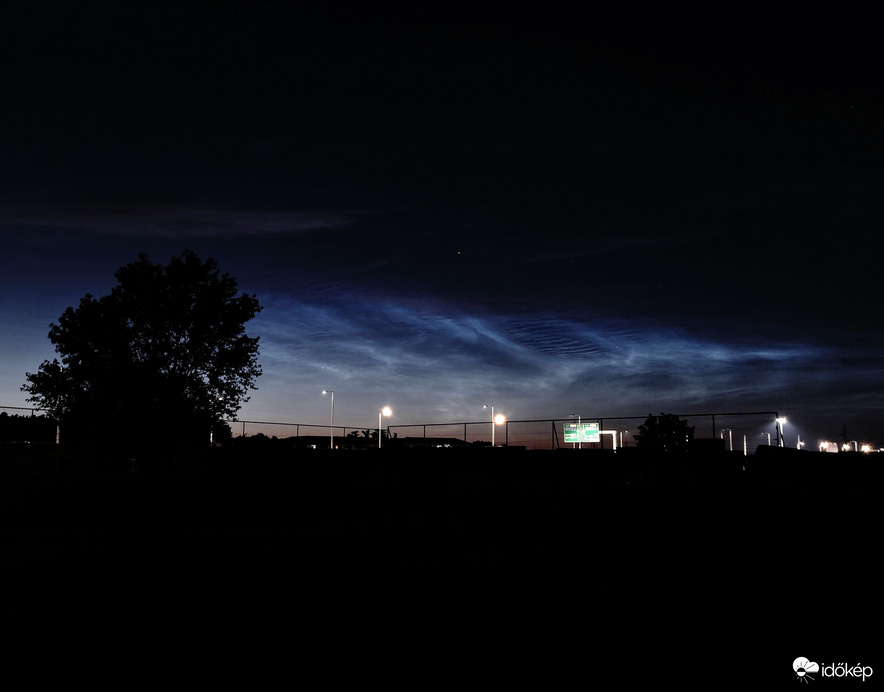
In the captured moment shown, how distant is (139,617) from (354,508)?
12.3 meters

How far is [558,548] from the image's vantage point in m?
10.9

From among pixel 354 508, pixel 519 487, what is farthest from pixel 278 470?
Answer: pixel 519 487

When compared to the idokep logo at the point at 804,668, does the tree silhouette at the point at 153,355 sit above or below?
above

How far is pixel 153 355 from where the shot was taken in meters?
34.6

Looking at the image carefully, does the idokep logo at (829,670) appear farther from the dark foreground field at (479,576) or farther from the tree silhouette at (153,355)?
the tree silhouette at (153,355)

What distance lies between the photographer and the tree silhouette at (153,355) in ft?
107

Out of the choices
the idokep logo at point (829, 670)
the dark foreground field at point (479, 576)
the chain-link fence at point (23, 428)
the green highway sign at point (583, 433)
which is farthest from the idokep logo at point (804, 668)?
the green highway sign at point (583, 433)

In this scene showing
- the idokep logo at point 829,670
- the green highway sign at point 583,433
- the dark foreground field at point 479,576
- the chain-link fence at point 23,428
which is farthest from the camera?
the green highway sign at point 583,433

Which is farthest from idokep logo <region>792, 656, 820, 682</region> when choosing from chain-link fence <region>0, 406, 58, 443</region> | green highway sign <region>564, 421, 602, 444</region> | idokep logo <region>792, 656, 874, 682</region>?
green highway sign <region>564, 421, 602, 444</region>

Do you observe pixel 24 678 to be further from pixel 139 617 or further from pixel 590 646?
pixel 590 646

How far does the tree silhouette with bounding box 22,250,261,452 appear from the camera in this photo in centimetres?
3256

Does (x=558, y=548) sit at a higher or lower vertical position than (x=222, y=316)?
lower

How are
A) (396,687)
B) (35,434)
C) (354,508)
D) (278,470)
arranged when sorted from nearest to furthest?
(396,687) < (354,508) < (278,470) < (35,434)

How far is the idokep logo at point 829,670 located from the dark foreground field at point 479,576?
17cm
